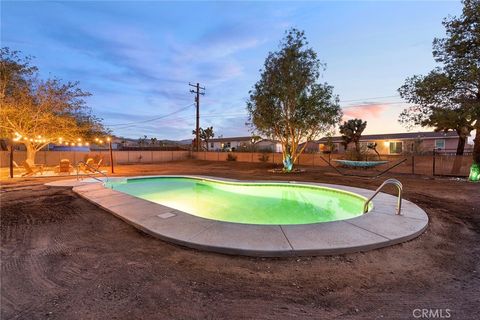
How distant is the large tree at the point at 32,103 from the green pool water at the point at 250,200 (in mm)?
7087

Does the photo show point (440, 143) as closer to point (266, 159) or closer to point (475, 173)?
point (475, 173)

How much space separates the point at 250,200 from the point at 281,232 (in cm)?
459

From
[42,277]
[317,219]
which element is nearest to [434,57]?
[317,219]

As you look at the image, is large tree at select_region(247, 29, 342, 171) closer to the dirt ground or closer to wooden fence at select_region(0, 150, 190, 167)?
the dirt ground

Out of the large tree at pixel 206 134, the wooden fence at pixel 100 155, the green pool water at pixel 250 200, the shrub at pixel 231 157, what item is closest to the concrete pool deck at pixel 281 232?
the green pool water at pixel 250 200

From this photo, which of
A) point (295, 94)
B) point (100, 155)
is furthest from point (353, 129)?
point (100, 155)

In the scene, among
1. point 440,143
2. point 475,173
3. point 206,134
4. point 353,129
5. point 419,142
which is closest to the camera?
point 475,173

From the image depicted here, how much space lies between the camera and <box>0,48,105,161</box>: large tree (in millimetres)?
12617

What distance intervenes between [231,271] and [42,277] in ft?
7.20

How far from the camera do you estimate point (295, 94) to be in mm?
13906

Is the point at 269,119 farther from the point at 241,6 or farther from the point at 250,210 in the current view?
the point at 250,210

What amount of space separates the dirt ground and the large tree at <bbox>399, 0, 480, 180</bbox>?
8194mm

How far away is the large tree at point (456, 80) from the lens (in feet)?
31.0

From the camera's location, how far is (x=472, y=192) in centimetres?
770
